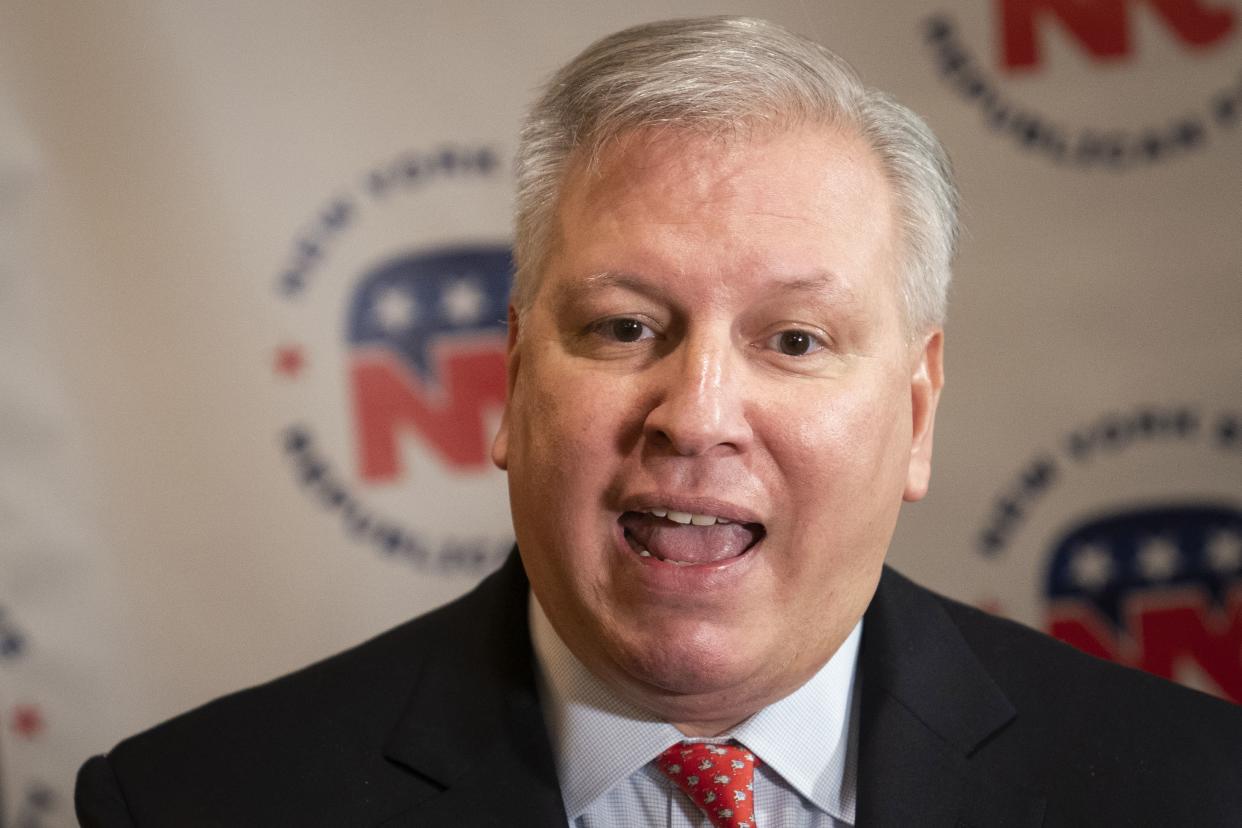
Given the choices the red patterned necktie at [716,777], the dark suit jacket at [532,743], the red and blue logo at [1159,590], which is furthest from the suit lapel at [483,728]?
the red and blue logo at [1159,590]

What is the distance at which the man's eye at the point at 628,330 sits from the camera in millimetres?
1392

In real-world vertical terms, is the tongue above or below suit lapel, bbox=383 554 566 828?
above

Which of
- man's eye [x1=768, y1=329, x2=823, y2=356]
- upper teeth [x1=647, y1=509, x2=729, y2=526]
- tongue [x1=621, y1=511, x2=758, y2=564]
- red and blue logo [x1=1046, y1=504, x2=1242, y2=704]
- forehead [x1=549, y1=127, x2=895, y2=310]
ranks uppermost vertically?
forehead [x1=549, y1=127, x2=895, y2=310]

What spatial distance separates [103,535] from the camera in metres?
2.58

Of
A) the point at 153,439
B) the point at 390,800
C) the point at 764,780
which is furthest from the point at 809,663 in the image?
the point at 153,439

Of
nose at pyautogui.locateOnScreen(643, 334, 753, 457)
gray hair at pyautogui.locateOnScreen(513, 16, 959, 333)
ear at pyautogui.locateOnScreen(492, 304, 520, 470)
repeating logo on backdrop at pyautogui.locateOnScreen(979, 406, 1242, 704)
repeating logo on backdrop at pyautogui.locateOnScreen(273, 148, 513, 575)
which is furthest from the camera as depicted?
repeating logo on backdrop at pyautogui.locateOnScreen(979, 406, 1242, 704)

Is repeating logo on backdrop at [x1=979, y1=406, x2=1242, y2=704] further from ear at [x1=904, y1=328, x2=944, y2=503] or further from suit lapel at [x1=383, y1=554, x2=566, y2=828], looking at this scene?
suit lapel at [x1=383, y1=554, x2=566, y2=828]

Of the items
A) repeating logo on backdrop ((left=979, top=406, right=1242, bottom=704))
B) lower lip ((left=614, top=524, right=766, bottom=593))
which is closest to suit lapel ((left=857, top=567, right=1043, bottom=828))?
lower lip ((left=614, top=524, right=766, bottom=593))

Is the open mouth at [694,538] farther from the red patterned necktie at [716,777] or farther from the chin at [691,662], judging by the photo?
the red patterned necktie at [716,777]

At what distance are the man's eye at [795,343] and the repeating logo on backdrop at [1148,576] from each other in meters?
1.49

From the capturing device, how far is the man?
136 centimetres

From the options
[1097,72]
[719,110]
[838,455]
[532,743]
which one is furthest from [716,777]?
[1097,72]

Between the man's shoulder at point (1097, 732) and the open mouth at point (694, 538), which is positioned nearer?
the open mouth at point (694, 538)

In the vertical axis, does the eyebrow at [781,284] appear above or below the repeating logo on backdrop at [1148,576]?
above
